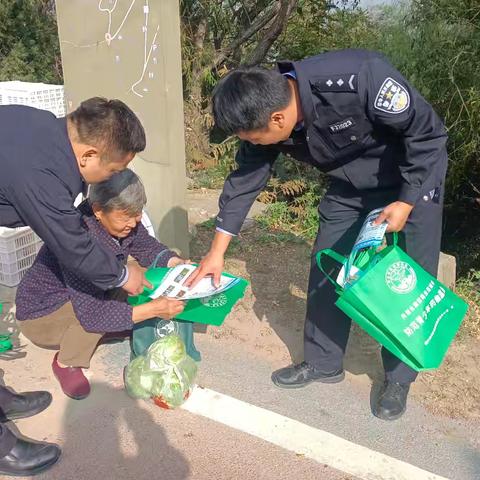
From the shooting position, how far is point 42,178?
1.87m

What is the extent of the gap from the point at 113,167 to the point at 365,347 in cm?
190

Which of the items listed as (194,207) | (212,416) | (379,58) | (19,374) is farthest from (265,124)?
(194,207)

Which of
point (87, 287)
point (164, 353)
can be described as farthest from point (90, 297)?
point (164, 353)

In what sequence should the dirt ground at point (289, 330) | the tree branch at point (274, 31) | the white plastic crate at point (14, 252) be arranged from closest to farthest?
the dirt ground at point (289, 330) → the white plastic crate at point (14, 252) → the tree branch at point (274, 31)

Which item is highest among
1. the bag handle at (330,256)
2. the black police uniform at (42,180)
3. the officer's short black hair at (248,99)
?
the officer's short black hair at (248,99)

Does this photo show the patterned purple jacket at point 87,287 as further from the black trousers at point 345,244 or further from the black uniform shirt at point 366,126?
the black uniform shirt at point 366,126

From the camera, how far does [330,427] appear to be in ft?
8.26

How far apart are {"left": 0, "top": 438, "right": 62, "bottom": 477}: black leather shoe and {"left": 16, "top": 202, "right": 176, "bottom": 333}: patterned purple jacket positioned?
55cm

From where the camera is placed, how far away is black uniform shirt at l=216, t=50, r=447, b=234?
2.13 metres

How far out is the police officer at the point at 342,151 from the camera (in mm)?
2115

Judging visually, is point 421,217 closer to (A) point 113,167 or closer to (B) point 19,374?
(A) point 113,167

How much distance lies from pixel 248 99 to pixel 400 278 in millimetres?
912

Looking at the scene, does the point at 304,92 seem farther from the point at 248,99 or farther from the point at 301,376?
the point at 301,376

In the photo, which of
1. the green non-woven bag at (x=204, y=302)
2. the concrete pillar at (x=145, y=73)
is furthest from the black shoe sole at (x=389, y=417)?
the concrete pillar at (x=145, y=73)
